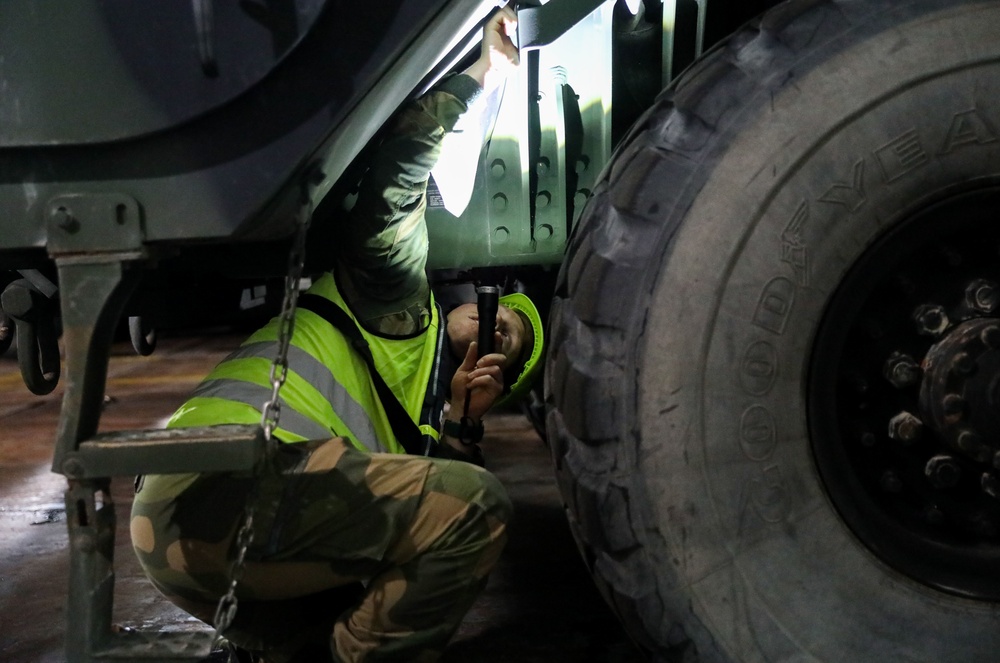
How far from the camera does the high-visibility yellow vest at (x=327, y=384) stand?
1.77 metres

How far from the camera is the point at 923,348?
4.72ft

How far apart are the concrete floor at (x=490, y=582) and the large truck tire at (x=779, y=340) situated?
744 mm

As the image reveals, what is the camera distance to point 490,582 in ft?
8.11

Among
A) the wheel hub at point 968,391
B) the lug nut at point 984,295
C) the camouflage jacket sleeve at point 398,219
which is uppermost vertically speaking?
the camouflage jacket sleeve at point 398,219

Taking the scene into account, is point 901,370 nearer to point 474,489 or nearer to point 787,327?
point 787,327

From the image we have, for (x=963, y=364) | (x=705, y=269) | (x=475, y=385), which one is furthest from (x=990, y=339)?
(x=475, y=385)

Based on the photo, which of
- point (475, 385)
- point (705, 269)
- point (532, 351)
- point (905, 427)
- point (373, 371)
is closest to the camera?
point (705, 269)

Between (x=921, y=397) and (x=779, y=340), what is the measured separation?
0.96 ft

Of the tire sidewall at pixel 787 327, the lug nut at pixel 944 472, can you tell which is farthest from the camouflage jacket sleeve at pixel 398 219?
the lug nut at pixel 944 472

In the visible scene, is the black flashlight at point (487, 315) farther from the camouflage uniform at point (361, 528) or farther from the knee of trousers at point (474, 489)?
the knee of trousers at point (474, 489)

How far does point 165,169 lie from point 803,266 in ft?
3.33

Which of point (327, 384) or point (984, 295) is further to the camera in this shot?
point (327, 384)

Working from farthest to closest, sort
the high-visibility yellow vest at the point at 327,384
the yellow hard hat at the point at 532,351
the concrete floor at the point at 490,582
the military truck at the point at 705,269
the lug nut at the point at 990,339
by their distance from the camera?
the yellow hard hat at the point at 532,351, the concrete floor at the point at 490,582, the high-visibility yellow vest at the point at 327,384, the lug nut at the point at 990,339, the military truck at the point at 705,269

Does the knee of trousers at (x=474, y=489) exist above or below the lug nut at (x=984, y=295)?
below
